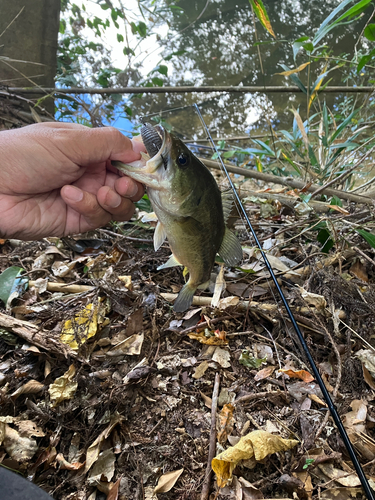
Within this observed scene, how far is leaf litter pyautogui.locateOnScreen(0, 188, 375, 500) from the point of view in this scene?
1462 millimetres

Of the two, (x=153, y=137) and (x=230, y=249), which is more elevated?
(x=153, y=137)

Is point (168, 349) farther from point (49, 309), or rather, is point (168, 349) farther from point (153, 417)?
point (49, 309)

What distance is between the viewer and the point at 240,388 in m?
1.86

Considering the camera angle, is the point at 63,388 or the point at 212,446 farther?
the point at 63,388

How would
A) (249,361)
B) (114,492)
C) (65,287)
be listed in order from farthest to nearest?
(65,287) → (249,361) → (114,492)

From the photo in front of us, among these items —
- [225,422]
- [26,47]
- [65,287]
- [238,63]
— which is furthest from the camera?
[238,63]

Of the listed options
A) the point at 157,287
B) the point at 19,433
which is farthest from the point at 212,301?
the point at 19,433

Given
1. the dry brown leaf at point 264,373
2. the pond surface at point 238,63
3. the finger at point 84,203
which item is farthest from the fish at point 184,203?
the pond surface at point 238,63

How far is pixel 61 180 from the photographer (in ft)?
5.81

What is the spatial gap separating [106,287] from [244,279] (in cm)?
114

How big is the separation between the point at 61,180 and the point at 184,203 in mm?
775

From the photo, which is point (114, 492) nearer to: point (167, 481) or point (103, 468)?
point (103, 468)

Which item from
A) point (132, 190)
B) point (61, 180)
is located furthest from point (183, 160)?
point (61, 180)

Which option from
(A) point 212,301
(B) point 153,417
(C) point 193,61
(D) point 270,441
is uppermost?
(C) point 193,61
